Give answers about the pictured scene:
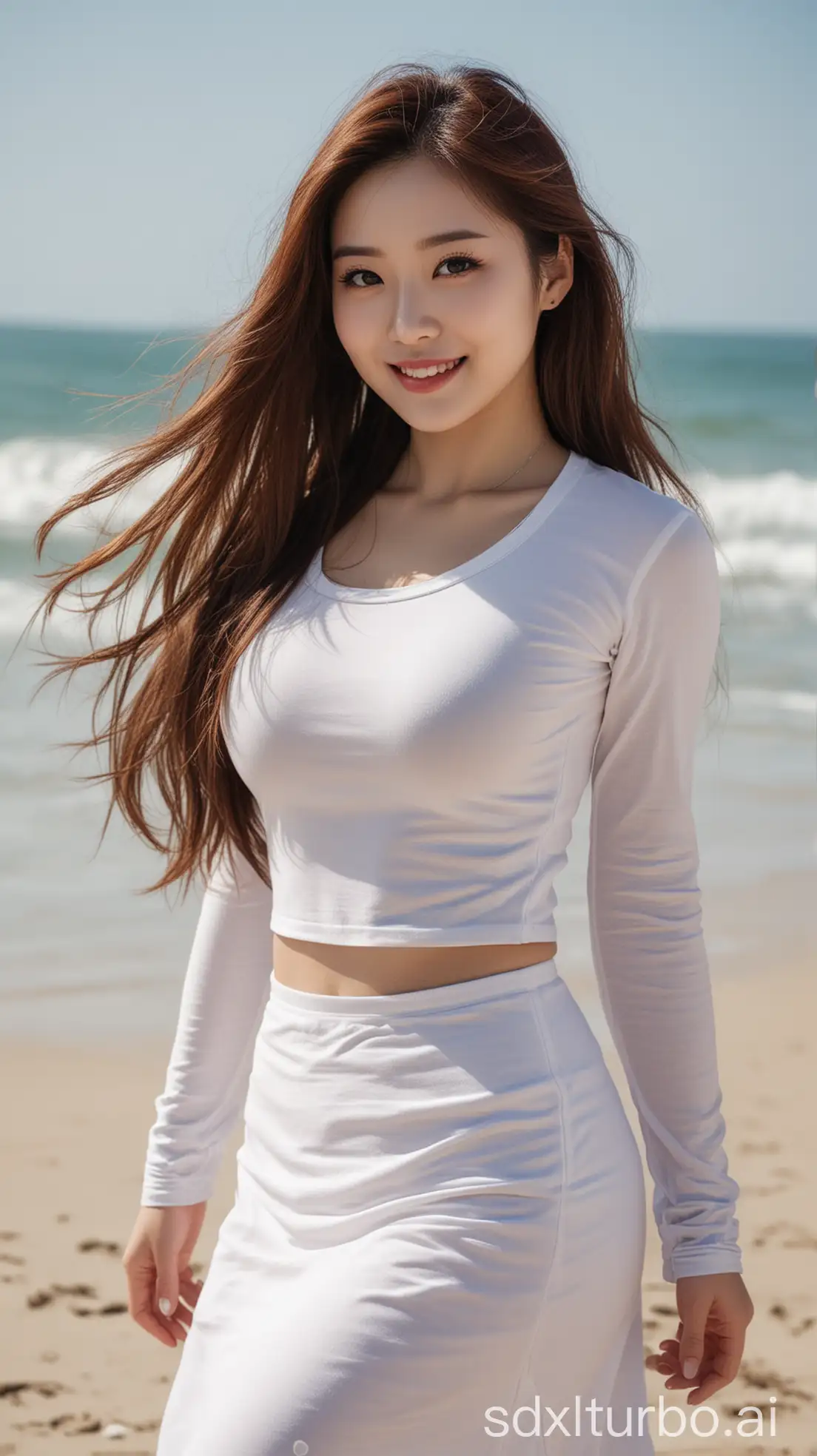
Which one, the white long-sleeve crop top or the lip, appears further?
the lip

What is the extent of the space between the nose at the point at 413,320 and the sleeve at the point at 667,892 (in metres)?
0.36

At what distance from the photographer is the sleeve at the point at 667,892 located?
6.04 ft

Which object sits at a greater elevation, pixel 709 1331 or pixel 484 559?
pixel 484 559

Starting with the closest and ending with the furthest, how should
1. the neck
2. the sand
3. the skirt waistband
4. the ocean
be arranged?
the skirt waistband, the neck, the sand, the ocean

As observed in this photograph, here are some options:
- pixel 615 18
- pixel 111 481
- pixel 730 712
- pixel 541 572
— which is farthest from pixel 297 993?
pixel 615 18

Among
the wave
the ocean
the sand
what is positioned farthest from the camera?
the wave

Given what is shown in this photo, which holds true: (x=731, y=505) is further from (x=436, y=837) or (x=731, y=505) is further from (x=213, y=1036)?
(x=436, y=837)

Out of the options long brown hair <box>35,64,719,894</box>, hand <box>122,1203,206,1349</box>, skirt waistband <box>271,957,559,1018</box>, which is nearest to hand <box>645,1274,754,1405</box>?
skirt waistband <box>271,957,559,1018</box>

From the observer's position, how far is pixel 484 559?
1.89 meters

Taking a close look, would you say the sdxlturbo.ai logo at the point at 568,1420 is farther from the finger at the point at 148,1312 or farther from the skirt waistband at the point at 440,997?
the finger at the point at 148,1312

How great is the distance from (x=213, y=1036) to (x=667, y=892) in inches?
25.4

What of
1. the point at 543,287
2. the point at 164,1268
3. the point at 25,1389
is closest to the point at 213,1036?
the point at 164,1268

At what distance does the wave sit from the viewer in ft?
44.1

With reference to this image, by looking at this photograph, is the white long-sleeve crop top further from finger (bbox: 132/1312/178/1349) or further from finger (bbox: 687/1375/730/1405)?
finger (bbox: 132/1312/178/1349)
